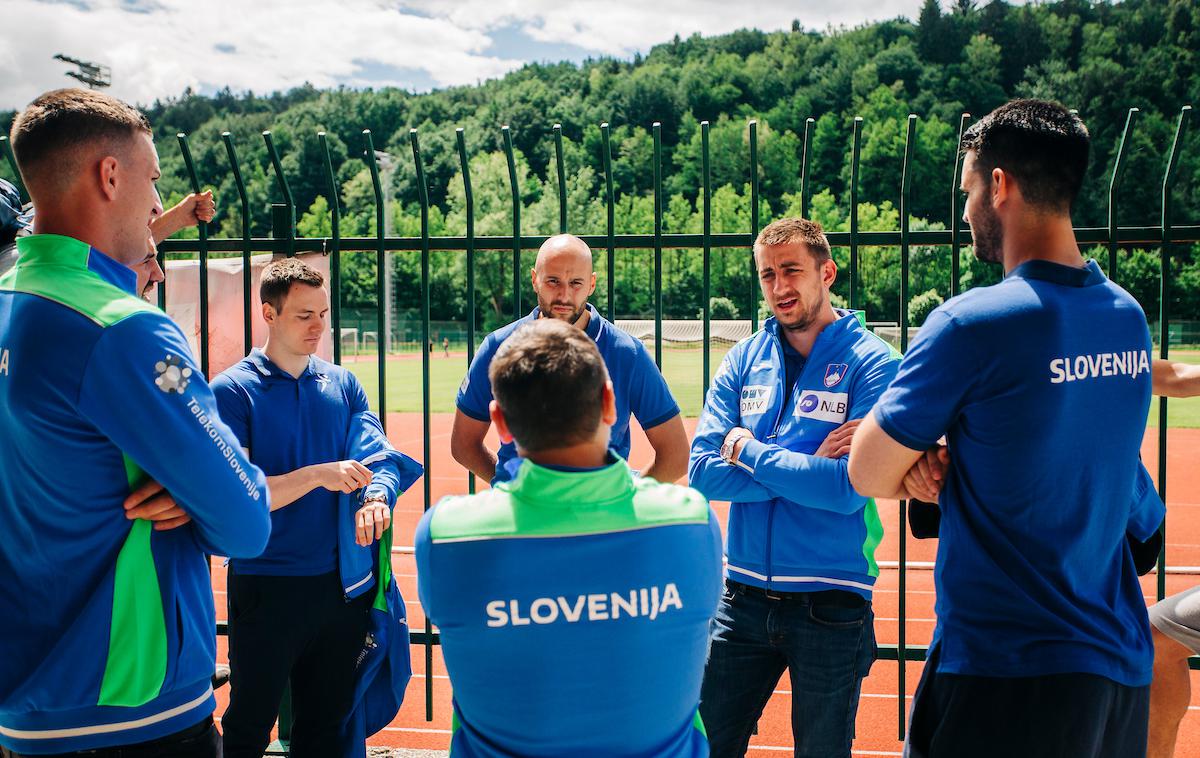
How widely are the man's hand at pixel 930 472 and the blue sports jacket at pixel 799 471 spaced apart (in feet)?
2.68

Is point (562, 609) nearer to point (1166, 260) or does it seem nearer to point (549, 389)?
point (549, 389)

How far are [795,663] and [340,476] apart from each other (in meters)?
1.75

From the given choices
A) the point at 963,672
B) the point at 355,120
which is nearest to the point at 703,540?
the point at 963,672

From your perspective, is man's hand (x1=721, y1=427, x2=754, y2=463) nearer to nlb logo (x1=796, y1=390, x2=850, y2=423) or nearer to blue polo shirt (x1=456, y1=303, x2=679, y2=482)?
nlb logo (x1=796, y1=390, x2=850, y2=423)

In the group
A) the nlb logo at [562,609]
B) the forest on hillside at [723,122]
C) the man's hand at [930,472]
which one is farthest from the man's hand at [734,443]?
the forest on hillside at [723,122]

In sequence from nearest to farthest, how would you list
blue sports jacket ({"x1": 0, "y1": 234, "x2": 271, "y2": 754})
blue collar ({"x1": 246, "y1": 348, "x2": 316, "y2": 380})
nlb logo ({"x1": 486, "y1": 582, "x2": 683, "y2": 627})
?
nlb logo ({"x1": 486, "y1": 582, "x2": 683, "y2": 627}), blue sports jacket ({"x1": 0, "y1": 234, "x2": 271, "y2": 754}), blue collar ({"x1": 246, "y1": 348, "x2": 316, "y2": 380})

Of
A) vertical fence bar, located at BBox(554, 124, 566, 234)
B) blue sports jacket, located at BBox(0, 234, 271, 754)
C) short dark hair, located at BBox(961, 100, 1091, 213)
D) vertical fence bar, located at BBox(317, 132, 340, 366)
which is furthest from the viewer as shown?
vertical fence bar, located at BBox(317, 132, 340, 366)

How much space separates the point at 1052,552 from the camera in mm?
1839

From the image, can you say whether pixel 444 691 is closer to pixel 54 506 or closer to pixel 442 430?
pixel 54 506

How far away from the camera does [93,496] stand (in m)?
1.76

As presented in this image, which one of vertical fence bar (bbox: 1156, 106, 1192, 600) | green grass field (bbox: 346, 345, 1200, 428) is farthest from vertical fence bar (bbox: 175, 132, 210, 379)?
green grass field (bbox: 346, 345, 1200, 428)

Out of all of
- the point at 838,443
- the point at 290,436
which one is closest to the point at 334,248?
the point at 290,436

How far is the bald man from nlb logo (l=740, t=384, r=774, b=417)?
0.29 m

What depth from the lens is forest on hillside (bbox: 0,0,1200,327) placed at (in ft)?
149
